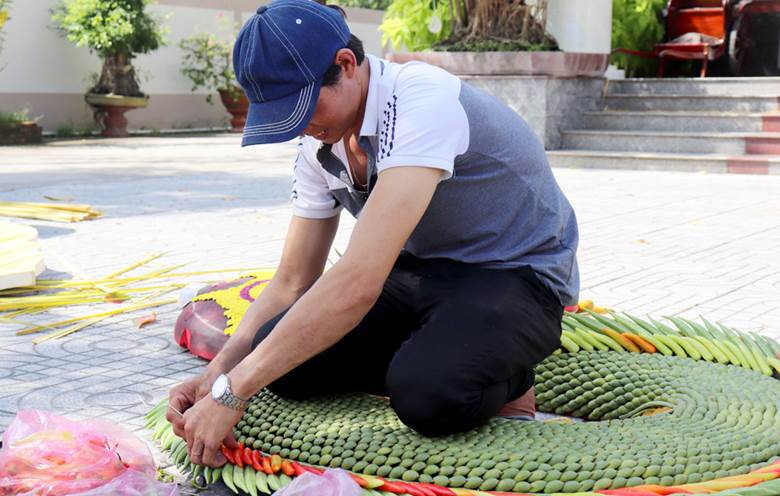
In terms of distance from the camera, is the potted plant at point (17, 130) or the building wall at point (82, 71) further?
the building wall at point (82, 71)

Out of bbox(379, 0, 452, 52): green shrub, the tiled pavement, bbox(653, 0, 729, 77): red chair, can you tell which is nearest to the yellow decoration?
the tiled pavement

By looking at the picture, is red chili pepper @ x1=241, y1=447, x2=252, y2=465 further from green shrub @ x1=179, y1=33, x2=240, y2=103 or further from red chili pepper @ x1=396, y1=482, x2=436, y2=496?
green shrub @ x1=179, y1=33, x2=240, y2=103

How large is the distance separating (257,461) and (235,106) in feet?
55.4

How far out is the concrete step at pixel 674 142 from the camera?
9047 millimetres

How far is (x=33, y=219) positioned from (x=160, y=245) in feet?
4.64

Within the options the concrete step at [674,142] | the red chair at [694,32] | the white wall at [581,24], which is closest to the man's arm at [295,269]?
the concrete step at [674,142]

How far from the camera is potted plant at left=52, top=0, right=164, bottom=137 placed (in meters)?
15.6

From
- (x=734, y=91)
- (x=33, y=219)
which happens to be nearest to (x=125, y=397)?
(x=33, y=219)

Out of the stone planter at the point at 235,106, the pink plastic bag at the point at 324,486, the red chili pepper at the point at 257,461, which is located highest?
the pink plastic bag at the point at 324,486

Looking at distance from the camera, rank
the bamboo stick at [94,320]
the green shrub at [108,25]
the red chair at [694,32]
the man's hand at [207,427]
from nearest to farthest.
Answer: the man's hand at [207,427] → the bamboo stick at [94,320] → the red chair at [694,32] → the green shrub at [108,25]

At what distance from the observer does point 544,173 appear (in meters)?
2.34

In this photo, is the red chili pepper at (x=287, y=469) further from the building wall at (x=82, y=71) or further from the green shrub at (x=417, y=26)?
the building wall at (x=82, y=71)

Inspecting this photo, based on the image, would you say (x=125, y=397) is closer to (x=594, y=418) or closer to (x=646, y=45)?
(x=594, y=418)

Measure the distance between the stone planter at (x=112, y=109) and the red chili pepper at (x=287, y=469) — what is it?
1499 cm
